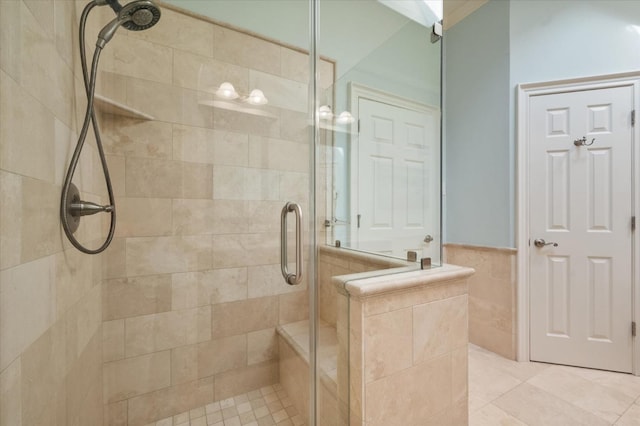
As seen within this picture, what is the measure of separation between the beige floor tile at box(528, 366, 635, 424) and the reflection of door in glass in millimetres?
1357

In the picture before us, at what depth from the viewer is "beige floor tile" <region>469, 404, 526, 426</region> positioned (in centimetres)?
139

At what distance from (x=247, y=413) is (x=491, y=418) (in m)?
1.34

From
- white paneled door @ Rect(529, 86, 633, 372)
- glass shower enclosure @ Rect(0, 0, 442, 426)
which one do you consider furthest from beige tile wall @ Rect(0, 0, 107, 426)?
white paneled door @ Rect(529, 86, 633, 372)

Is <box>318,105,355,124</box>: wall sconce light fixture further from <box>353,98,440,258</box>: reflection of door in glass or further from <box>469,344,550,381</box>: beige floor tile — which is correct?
<box>469,344,550,381</box>: beige floor tile

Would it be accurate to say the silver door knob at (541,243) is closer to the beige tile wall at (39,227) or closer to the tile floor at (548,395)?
the tile floor at (548,395)

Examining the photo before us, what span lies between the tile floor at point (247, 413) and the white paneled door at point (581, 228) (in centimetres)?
191

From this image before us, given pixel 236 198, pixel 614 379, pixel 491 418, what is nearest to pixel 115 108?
pixel 236 198

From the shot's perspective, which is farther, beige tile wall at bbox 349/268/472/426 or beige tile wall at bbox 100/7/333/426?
beige tile wall at bbox 100/7/333/426

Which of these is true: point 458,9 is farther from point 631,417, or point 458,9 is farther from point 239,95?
point 631,417

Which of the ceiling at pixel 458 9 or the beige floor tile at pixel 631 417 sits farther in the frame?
the ceiling at pixel 458 9

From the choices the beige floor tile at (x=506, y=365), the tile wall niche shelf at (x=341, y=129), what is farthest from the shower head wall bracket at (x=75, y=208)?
the beige floor tile at (x=506, y=365)

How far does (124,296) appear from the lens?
1.37 metres

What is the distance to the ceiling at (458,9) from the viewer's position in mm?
2287

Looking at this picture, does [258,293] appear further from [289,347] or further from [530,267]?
[530,267]
